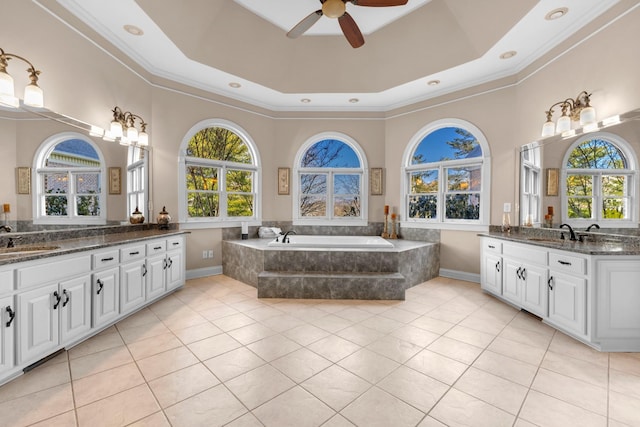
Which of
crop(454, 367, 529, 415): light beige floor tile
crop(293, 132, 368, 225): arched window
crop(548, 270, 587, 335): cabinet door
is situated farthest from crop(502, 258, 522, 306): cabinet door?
crop(293, 132, 368, 225): arched window

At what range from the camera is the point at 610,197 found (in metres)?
2.73

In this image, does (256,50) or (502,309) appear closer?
(502,309)

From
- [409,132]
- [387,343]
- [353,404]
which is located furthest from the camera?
[409,132]

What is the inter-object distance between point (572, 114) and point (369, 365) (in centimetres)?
353

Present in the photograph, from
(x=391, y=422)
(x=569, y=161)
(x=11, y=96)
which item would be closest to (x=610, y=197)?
(x=569, y=161)

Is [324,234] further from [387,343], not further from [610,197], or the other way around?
[610,197]

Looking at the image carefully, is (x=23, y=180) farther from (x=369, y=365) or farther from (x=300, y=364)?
(x=369, y=365)

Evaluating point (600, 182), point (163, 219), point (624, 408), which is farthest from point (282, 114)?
point (624, 408)

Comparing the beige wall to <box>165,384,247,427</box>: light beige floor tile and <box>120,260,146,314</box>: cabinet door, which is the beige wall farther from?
<box>165,384,247,427</box>: light beige floor tile

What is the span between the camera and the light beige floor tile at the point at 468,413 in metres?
1.56

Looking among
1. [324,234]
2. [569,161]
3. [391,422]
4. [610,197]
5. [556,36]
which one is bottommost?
[391,422]

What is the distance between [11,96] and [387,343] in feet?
12.5

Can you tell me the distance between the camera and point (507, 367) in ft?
6.91

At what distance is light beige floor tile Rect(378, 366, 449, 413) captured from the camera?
1.73m
